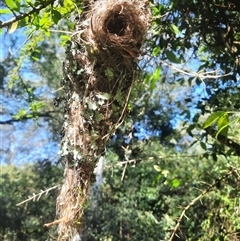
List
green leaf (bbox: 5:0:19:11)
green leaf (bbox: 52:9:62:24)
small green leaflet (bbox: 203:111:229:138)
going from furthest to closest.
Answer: green leaf (bbox: 52:9:62:24) < green leaf (bbox: 5:0:19:11) < small green leaflet (bbox: 203:111:229:138)

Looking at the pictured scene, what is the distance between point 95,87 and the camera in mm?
1366

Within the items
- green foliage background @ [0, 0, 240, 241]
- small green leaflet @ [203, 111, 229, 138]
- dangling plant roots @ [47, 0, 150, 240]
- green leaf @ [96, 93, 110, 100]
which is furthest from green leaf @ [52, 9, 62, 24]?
small green leaflet @ [203, 111, 229, 138]

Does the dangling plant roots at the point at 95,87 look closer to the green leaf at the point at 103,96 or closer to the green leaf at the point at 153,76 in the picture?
the green leaf at the point at 103,96

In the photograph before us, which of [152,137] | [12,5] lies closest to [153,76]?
[12,5]

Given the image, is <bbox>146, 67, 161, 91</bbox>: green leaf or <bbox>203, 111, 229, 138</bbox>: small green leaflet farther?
A: <bbox>146, 67, 161, 91</bbox>: green leaf

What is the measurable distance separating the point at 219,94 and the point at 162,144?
608 centimetres

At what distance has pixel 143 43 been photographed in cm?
140

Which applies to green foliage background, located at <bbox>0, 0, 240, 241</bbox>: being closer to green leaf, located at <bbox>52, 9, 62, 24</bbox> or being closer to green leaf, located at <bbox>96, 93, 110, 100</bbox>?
green leaf, located at <bbox>52, 9, 62, 24</bbox>

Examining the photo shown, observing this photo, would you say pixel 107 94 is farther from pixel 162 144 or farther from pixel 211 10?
pixel 162 144

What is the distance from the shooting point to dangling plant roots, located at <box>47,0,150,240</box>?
1.32 meters

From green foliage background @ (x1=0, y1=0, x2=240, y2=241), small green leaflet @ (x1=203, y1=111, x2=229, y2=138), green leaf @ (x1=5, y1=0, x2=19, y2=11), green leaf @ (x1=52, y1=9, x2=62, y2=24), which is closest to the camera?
small green leaflet @ (x1=203, y1=111, x2=229, y2=138)

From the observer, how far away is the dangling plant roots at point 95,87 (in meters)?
1.32

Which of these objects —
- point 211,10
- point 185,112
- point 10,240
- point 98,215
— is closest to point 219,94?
point 185,112

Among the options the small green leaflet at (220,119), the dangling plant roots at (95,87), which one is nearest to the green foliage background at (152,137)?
the small green leaflet at (220,119)
